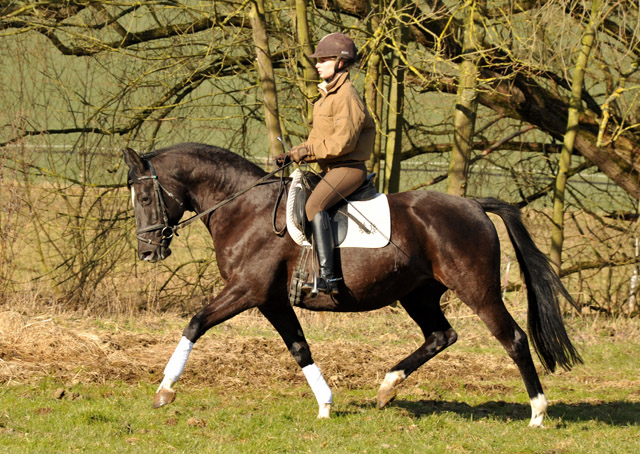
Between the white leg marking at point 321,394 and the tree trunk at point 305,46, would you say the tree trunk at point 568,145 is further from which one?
the white leg marking at point 321,394

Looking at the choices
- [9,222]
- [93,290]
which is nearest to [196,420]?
[9,222]

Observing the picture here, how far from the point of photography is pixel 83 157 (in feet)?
39.9

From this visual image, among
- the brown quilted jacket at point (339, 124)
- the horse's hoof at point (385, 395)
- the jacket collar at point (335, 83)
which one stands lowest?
the horse's hoof at point (385, 395)

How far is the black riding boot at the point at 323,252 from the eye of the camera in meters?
6.02

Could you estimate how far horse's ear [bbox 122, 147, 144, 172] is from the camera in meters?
6.17

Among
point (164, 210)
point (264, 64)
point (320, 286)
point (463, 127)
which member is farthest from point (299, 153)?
point (463, 127)

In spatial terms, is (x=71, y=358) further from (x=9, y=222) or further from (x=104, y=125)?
(x=104, y=125)

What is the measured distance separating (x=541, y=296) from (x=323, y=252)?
207 cm

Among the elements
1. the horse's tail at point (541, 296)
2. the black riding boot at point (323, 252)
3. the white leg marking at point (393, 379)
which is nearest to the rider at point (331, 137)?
the black riding boot at point (323, 252)

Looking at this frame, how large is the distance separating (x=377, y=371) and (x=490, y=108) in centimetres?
687

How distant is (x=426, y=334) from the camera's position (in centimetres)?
700

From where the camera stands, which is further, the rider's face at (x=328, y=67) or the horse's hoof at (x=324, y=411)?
the horse's hoof at (x=324, y=411)

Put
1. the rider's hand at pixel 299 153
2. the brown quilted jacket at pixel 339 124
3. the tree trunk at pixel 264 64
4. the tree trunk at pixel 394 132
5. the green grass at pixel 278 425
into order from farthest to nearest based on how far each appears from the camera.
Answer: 1. the tree trunk at pixel 394 132
2. the tree trunk at pixel 264 64
3. the rider's hand at pixel 299 153
4. the brown quilted jacket at pixel 339 124
5. the green grass at pixel 278 425

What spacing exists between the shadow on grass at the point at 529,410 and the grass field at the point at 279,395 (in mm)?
18
